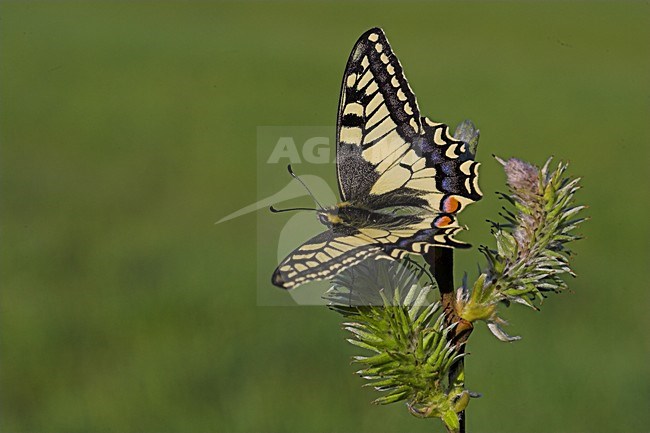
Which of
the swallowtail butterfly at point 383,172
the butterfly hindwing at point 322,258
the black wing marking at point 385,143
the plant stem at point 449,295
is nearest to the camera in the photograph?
the plant stem at point 449,295

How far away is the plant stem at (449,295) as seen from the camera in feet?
6.13

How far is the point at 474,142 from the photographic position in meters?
2.09

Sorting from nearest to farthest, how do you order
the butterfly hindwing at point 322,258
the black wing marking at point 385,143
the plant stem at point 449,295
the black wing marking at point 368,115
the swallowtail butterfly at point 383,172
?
the plant stem at point 449,295
the butterfly hindwing at point 322,258
the swallowtail butterfly at point 383,172
the black wing marking at point 385,143
the black wing marking at point 368,115

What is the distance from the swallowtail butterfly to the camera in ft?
7.25

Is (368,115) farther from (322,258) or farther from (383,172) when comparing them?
(322,258)

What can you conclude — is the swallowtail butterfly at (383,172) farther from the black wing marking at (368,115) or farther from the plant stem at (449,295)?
the plant stem at (449,295)

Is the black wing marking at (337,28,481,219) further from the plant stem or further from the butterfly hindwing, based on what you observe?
the plant stem

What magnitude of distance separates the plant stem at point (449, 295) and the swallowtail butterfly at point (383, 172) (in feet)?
0.73

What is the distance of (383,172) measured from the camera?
9.05 ft

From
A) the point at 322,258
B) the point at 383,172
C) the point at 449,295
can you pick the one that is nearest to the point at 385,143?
the point at 383,172

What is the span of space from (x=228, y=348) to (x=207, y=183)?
215 inches

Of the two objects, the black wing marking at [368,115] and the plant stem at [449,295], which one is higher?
the black wing marking at [368,115]

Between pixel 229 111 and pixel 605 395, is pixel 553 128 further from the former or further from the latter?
pixel 605 395

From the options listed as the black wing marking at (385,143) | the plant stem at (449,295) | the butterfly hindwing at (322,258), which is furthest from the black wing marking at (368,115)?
the plant stem at (449,295)
